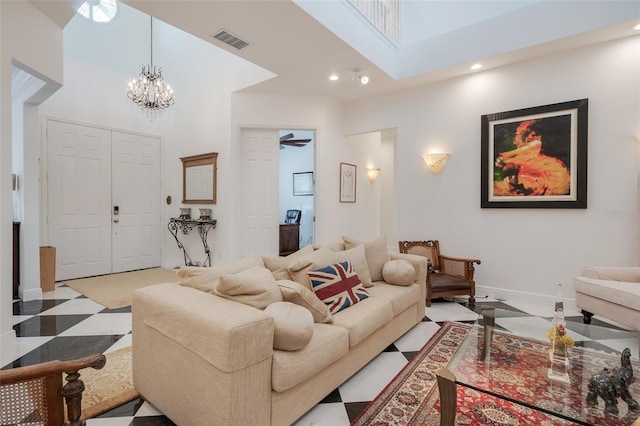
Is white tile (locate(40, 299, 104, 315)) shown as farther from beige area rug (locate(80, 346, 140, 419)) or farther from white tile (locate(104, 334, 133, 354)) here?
beige area rug (locate(80, 346, 140, 419))

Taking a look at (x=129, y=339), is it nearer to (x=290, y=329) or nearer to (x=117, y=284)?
(x=290, y=329)

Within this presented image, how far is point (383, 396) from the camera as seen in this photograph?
190 centimetres

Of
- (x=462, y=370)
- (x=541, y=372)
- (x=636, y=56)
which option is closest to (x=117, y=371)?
(x=462, y=370)

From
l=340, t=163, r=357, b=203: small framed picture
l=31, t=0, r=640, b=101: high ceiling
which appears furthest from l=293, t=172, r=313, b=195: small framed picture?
l=31, t=0, r=640, b=101: high ceiling

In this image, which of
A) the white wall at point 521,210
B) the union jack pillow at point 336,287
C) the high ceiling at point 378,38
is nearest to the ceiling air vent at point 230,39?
the high ceiling at point 378,38

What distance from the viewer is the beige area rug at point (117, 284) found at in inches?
150

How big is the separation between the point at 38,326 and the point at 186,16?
323 cm

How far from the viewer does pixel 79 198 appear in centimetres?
492

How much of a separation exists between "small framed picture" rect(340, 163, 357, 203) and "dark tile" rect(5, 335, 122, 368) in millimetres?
3597

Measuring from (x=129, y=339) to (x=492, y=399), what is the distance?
111 inches

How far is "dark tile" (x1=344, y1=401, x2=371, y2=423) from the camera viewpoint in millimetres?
1740

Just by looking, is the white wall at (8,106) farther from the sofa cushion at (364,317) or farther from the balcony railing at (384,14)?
the balcony railing at (384,14)

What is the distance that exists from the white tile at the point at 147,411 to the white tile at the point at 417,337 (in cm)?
176

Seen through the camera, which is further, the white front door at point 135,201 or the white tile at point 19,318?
the white front door at point 135,201
